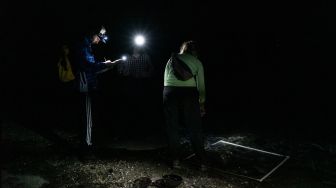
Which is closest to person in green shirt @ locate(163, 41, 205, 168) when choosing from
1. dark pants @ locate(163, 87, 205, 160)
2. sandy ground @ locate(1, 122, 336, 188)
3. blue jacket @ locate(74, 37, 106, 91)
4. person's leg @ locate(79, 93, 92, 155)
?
dark pants @ locate(163, 87, 205, 160)

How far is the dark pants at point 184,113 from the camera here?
5191 millimetres

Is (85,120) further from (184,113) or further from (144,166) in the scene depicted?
(184,113)

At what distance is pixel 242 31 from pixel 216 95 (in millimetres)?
3482

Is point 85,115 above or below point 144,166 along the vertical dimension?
above

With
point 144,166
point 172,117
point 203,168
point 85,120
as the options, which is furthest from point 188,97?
point 85,120

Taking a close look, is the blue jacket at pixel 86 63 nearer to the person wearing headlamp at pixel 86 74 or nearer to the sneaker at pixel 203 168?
the person wearing headlamp at pixel 86 74

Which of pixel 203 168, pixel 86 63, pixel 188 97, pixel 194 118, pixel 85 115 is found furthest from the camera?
pixel 85 115

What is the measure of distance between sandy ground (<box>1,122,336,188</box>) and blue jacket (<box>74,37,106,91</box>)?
5.01 feet

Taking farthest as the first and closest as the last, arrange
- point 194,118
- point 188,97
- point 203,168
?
point 203,168 → point 194,118 → point 188,97

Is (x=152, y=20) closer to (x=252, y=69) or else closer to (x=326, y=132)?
(x=252, y=69)

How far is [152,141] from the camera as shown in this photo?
7.16m

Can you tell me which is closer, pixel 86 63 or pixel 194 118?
pixel 194 118

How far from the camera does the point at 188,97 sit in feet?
17.0

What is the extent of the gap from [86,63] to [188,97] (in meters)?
1.98
